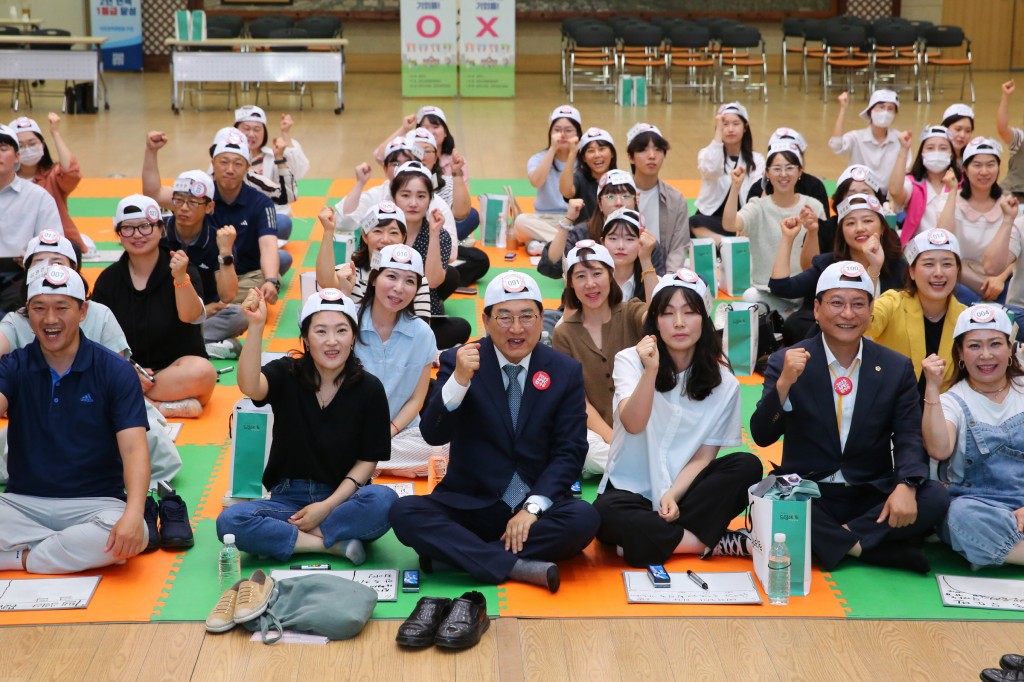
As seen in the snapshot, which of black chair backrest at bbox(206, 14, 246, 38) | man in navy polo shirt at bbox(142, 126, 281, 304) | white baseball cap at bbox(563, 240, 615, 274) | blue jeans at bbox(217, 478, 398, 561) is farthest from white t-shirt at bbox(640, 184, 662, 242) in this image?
black chair backrest at bbox(206, 14, 246, 38)

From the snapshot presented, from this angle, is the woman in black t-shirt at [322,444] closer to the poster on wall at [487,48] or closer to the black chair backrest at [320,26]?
the poster on wall at [487,48]

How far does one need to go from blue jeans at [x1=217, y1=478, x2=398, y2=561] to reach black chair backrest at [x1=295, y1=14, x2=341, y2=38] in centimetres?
1674

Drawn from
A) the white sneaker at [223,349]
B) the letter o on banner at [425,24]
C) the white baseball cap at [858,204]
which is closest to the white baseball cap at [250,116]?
the white sneaker at [223,349]

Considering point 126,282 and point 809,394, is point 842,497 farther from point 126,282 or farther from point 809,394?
point 126,282

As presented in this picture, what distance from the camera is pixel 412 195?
7.58 meters

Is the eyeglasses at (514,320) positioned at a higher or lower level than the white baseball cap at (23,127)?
lower

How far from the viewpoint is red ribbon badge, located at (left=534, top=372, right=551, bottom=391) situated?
521 centimetres

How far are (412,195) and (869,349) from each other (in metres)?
3.29

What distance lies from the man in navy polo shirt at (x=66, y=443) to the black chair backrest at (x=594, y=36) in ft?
53.5

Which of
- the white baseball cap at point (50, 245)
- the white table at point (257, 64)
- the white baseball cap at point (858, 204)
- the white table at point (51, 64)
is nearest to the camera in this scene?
the white baseball cap at point (50, 245)

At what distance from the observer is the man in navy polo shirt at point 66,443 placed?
197 inches

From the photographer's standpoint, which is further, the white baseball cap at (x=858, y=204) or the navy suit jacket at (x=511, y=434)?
the white baseball cap at (x=858, y=204)

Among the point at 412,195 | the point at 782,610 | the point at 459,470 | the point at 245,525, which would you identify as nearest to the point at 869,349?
the point at 782,610

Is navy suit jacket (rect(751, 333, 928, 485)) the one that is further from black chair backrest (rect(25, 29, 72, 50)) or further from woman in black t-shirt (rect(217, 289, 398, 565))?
black chair backrest (rect(25, 29, 72, 50))
